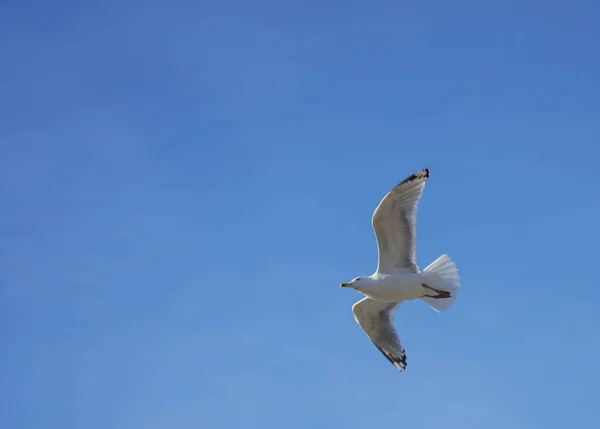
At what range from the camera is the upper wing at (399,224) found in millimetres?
12016

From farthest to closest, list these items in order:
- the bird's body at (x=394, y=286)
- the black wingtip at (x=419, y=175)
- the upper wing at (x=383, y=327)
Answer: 1. the upper wing at (x=383, y=327)
2. the bird's body at (x=394, y=286)
3. the black wingtip at (x=419, y=175)

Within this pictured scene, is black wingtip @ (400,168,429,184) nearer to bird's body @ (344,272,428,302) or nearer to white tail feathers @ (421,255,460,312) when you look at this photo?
white tail feathers @ (421,255,460,312)

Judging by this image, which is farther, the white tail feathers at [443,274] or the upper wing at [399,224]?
the white tail feathers at [443,274]

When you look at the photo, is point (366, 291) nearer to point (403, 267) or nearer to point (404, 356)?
point (403, 267)

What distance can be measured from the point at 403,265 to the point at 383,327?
130 cm

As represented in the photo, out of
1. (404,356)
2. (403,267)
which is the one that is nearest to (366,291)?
(403,267)

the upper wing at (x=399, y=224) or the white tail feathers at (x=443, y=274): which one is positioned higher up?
the upper wing at (x=399, y=224)

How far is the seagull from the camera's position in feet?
39.5

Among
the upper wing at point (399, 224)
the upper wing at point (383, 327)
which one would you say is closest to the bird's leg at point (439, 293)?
the upper wing at point (399, 224)

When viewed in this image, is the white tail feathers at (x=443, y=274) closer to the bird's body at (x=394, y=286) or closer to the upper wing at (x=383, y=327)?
the bird's body at (x=394, y=286)

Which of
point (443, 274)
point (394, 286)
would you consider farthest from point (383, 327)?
point (443, 274)

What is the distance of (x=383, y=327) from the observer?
13.4m

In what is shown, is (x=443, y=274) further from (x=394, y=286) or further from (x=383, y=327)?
(x=383, y=327)

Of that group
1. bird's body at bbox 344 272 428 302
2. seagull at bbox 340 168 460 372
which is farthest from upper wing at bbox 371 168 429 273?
bird's body at bbox 344 272 428 302
